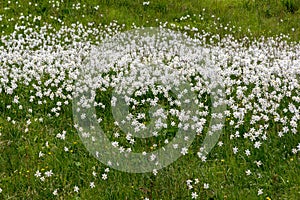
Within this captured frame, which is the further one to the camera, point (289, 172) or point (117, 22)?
point (117, 22)

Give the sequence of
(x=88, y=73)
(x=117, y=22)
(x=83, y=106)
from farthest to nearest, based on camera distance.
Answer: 1. (x=117, y=22)
2. (x=88, y=73)
3. (x=83, y=106)

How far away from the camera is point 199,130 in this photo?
7336 mm

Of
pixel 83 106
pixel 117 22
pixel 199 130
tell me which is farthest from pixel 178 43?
pixel 199 130

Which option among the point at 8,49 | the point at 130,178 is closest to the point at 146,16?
the point at 8,49

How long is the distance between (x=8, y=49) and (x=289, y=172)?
356 inches

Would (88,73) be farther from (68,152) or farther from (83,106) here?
(68,152)

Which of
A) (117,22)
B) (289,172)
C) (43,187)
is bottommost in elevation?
(117,22)

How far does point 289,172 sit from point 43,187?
3687mm

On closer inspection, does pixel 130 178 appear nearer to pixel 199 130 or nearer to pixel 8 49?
pixel 199 130

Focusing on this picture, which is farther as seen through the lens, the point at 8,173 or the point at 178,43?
the point at 178,43

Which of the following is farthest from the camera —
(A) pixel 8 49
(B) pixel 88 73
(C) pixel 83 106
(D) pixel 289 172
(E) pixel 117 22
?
(E) pixel 117 22

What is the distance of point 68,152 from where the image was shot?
7293mm

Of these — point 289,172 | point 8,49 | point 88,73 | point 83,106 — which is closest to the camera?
point 289,172

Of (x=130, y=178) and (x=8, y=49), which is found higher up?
(x=130, y=178)
